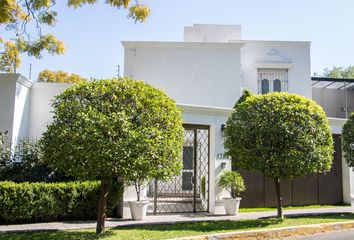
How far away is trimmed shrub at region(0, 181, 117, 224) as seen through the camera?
28.8 feet

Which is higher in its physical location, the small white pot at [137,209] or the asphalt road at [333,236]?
the small white pot at [137,209]

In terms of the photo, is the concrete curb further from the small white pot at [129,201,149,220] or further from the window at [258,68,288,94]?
the window at [258,68,288,94]

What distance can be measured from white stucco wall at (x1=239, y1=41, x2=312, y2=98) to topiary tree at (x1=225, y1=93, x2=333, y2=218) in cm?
1007

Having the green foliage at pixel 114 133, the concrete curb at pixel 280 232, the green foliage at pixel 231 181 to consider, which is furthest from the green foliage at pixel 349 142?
the green foliage at pixel 114 133

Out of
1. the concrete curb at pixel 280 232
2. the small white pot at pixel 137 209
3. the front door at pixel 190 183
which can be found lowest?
the concrete curb at pixel 280 232

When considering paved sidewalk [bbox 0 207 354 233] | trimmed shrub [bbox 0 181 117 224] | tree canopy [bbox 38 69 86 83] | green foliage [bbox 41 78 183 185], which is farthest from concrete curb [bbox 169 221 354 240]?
tree canopy [bbox 38 69 86 83]

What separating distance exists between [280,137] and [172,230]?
349cm

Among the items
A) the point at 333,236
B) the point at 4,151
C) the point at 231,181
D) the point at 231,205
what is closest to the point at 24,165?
the point at 4,151

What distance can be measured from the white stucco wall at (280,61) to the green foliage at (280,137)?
10.1 metres

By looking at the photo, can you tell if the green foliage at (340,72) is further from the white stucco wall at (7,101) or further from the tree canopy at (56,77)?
the white stucco wall at (7,101)

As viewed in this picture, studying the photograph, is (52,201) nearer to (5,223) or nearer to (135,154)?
(5,223)

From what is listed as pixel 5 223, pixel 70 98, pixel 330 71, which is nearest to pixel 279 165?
pixel 70 98

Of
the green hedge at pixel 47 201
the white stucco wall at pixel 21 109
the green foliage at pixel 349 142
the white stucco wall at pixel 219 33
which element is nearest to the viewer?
the green hedge at pixel 47 201

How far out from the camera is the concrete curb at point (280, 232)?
770 centimetres
